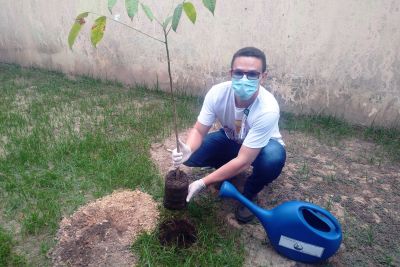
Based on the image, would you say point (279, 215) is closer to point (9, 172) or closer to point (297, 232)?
point (297, 232)

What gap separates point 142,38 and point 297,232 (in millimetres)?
3403

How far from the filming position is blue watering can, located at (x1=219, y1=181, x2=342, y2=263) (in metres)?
1.88

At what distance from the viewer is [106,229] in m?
2.17

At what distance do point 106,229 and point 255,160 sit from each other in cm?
110

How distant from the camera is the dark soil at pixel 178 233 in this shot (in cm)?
210

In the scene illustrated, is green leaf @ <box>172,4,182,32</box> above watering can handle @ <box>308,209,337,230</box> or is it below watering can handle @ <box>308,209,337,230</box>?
above

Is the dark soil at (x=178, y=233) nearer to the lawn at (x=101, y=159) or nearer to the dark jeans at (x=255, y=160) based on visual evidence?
the lawn at (x=101, y=159)

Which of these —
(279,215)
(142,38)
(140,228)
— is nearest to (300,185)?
(279,215)

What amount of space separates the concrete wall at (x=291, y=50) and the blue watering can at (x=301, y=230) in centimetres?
218

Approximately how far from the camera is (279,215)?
1.97 metres

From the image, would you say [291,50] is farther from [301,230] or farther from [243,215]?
[301,230]

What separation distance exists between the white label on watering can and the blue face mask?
908mm

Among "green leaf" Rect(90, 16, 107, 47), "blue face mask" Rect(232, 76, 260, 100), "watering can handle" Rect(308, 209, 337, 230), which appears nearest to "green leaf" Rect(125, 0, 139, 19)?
"green leaf" Rect(90, 16, 107, 47)

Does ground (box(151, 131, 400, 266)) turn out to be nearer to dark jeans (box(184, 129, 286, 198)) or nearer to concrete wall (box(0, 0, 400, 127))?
dark jeans (box(184, 129, 286, 198))
